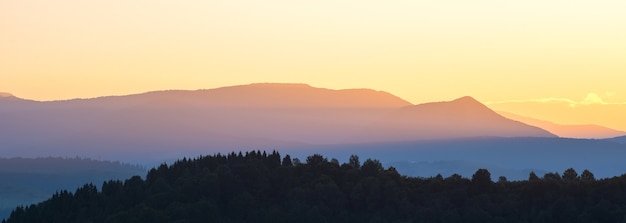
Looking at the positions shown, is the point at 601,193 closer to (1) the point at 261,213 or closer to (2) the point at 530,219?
(2) the point at 530,219

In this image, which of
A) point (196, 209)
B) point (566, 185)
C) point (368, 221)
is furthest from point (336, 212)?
point (566, 185)

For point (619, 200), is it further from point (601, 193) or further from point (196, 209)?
point (196, 209)

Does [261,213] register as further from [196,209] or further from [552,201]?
[552,201]

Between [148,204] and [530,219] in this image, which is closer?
[530,219]

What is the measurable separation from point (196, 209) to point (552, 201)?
56.6m

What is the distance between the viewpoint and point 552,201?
192m

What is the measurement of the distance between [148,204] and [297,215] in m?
25.3

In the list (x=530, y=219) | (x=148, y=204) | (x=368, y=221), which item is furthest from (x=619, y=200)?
(x=148, y=204)

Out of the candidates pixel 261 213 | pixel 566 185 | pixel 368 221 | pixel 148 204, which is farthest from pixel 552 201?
pixel 148 204

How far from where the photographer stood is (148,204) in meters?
200

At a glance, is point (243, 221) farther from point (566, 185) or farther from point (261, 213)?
point (566, 185)

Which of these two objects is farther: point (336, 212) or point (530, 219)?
point (336, 212)

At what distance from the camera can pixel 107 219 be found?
7436 inches

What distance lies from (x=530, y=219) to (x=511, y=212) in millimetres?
5160
